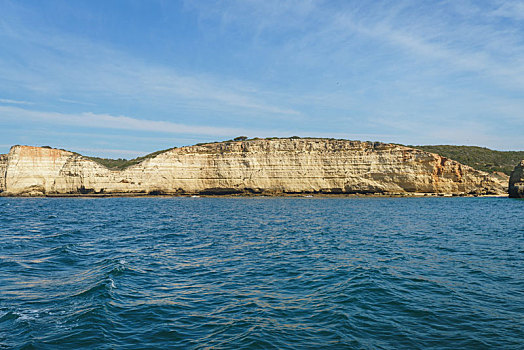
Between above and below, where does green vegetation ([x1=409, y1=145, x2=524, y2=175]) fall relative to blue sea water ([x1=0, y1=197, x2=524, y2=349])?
above

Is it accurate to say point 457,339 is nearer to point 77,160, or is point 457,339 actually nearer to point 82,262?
point 82,262

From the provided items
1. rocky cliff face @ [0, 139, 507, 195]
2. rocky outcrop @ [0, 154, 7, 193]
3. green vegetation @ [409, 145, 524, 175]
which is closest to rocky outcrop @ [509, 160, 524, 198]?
rocky cliff face @ [0, 139, 507, 195]

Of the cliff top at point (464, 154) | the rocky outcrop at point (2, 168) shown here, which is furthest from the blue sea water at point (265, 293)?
the rocky outcrop at point (2, 168)

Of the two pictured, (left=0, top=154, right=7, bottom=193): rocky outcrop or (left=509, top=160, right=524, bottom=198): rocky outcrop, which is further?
(left=0, top=154, right=7, bottom=193): rocky outcrop

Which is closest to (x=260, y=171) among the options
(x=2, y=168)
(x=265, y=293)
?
(x=2, y=168)

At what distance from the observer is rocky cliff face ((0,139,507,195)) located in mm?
67938

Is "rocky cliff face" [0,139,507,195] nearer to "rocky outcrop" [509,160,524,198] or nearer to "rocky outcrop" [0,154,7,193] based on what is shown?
"rocky outcrop" [0,154,7,193]

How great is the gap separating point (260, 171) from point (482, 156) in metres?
78.0

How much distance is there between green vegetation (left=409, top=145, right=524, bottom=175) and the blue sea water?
87769 millimetres

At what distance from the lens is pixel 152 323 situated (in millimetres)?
7801

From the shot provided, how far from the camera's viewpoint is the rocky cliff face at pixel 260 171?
223ft

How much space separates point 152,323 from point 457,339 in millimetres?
6259

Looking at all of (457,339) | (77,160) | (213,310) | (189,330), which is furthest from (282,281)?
(77,160)

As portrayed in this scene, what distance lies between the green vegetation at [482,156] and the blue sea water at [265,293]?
288 ft
